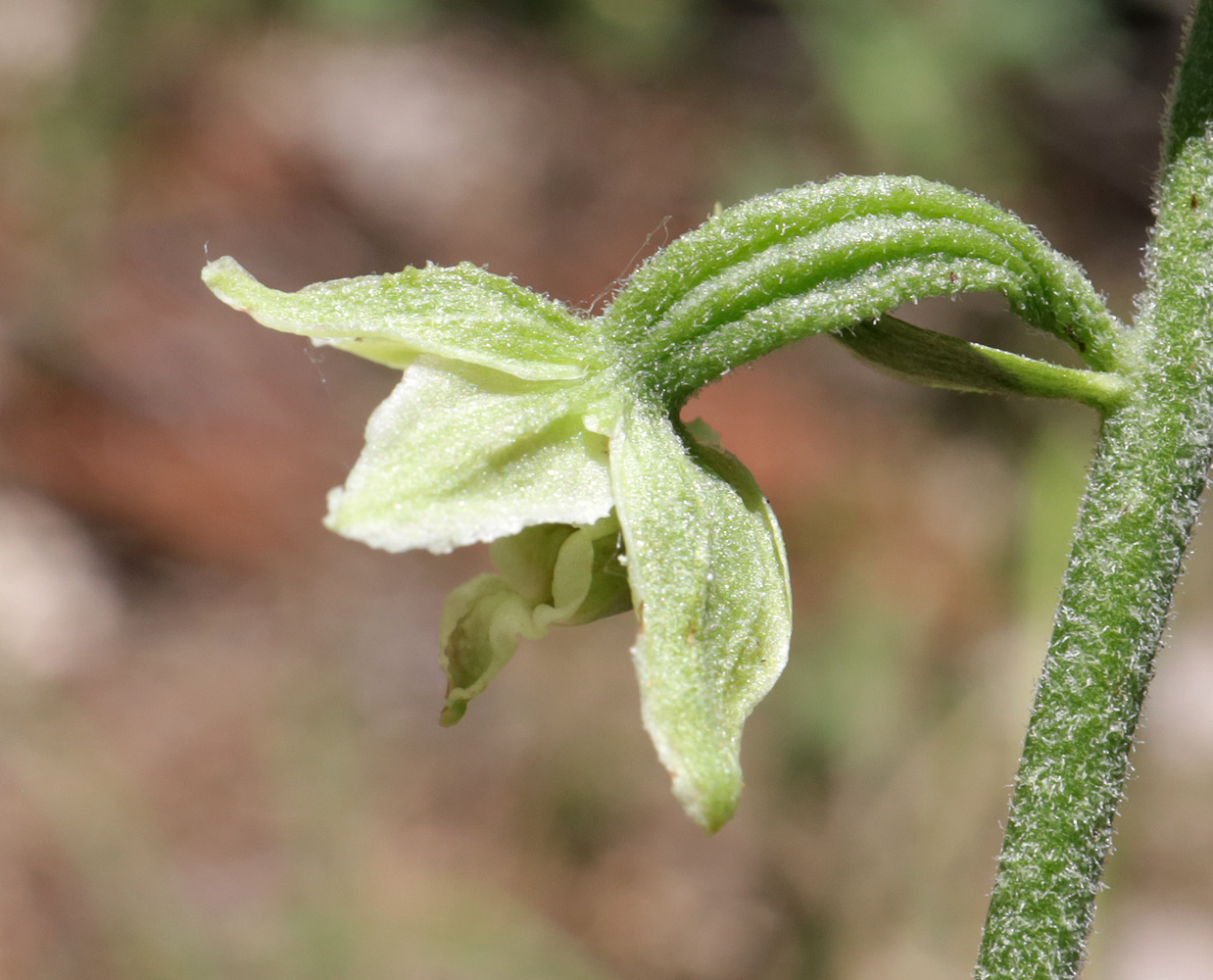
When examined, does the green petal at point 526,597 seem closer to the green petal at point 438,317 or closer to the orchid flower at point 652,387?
the orchid flower at point 652,387

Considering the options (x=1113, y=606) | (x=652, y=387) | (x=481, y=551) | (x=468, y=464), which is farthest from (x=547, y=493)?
(x=481, y=551)

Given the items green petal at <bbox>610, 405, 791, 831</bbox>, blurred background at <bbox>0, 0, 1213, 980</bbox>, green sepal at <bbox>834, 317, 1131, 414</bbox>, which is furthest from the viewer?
blurred background at <bbox>0, 0, 1213, 980</bbox>

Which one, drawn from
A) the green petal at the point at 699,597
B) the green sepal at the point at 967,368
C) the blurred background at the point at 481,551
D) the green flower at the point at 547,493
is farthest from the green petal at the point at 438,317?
the blurred background at the point at 481,551

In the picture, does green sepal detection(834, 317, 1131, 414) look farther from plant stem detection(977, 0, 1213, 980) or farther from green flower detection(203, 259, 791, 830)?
green flower detection(203, 259, 791, 830)

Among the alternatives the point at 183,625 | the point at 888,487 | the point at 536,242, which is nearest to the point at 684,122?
the point at 536,242

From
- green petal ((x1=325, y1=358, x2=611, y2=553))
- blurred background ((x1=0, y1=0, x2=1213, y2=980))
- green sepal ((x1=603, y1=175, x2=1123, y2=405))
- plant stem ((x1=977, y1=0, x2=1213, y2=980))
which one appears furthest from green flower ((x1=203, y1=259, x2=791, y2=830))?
blurred background ((x1=0, y1=0, x2=1213, y2=980))

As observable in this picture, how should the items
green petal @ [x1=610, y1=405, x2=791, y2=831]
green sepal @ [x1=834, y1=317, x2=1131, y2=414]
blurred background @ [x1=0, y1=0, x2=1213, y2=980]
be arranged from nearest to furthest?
green petal @ [x1=610, y1=405, x2=791, y2=831]
green sepal @ [x1=834, y1=317, x2=1131, y2=414]
blurred background @ [x1=0, y1=0, x2=1213, y2=980]

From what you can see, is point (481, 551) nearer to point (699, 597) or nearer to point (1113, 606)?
point (699, 597)
